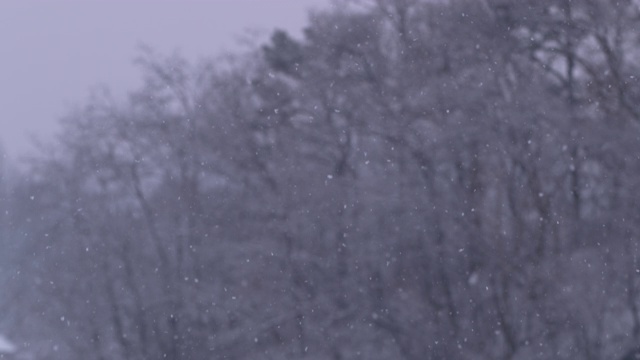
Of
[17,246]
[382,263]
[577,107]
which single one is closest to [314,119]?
[382,263]

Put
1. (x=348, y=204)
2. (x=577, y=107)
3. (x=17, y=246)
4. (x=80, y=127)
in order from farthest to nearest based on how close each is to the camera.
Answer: (x=17, y=246) → (x=80, y=127) → (x=348, y=204) → (x=577, y=107)

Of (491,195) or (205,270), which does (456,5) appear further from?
(205,270)

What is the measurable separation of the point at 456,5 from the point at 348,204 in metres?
4.01

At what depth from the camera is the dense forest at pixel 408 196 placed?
1579 cm

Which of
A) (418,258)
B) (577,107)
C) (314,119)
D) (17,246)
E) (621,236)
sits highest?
(17,246)

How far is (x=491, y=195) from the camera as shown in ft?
53.4

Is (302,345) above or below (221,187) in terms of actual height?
below

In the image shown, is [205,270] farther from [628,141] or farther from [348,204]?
[628,141]

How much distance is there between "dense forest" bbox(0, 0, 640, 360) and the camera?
1579 cm

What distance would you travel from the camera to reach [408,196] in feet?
54.6

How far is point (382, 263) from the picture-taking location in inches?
688

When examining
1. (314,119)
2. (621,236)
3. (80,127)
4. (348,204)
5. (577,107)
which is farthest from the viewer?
(80,127)

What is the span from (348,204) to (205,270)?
3.87 meters

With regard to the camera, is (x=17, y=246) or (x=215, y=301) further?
(x=17, y=246)
